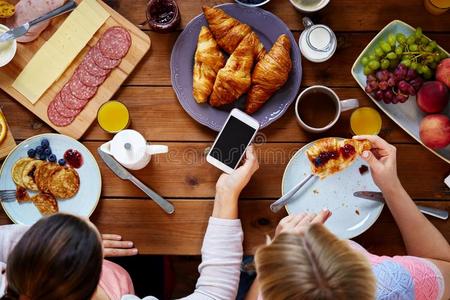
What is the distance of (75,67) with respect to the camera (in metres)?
1.47

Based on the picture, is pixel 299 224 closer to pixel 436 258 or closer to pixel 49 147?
pixel 436 258

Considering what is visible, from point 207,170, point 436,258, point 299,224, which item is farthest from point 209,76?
point 436,258

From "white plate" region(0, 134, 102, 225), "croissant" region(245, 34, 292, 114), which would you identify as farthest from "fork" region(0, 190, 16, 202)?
"croissant" region(245, 34, 292, 114)

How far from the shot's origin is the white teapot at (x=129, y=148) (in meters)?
1.35

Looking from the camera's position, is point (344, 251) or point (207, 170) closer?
point (344, 251)

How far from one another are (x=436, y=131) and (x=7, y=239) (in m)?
1.24

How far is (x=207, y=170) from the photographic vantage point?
1.43m

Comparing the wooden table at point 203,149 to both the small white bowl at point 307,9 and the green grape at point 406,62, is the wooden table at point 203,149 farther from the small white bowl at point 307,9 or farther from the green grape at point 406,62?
the green grape at point 406,62

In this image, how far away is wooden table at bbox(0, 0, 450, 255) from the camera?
141cm

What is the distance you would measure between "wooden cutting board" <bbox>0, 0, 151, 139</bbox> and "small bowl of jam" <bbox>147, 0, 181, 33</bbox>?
6 cm

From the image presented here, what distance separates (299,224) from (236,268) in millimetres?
219

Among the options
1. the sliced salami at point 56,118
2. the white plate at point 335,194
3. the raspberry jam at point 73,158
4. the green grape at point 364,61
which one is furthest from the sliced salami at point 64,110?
the green grape at point 364,61

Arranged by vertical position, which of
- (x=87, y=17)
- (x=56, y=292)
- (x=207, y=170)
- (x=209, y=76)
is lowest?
(x=207, y=170)

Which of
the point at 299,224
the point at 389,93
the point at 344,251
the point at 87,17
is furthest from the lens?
the point at 87,17
